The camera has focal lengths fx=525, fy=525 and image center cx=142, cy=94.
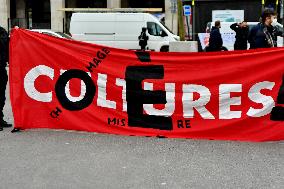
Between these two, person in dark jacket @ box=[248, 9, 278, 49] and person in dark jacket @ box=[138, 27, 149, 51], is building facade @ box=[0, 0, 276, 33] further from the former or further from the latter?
person in dark jacket @ box=[248, 9, 278, 49]

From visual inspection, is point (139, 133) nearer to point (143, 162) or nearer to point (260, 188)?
→ point (143, 162)

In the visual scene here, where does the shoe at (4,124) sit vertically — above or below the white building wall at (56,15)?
below

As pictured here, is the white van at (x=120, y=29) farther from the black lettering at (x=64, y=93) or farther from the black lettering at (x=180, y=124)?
the black lettering at (x=180, y=124)

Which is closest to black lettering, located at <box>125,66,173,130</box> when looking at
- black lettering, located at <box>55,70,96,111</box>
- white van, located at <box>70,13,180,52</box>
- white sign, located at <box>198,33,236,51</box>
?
black lettering, located at <box>55,70,96,111</box>

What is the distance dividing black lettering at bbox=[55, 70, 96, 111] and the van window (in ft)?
66.2

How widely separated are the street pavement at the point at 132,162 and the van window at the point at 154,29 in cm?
2047

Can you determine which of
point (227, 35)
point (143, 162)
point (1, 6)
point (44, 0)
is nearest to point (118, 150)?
point (143, 162)

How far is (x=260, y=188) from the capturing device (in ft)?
16.2

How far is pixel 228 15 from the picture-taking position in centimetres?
2903

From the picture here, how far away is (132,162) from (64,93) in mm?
2065

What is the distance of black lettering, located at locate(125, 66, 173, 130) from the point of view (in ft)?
23.7

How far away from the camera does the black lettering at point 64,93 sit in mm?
7449

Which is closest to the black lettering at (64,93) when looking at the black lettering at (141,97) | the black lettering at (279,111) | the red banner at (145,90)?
the red banner at (145,90)

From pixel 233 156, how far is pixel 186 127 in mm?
1118
